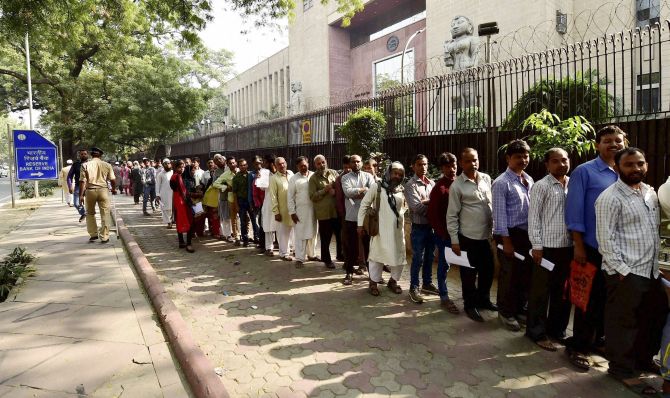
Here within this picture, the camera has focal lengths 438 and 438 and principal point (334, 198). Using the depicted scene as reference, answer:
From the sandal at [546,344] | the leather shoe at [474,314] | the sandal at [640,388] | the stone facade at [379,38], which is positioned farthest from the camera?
the stone facade at [379,38]

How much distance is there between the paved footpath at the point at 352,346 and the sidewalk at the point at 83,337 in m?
0.47

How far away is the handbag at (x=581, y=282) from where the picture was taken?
345 cm

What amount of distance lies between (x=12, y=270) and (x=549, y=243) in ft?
21.7

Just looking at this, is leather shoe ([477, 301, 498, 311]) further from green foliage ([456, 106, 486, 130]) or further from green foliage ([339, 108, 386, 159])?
green foliage ([339, 108, 386, 159])

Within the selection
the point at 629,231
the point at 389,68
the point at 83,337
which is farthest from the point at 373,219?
the point at 389,68

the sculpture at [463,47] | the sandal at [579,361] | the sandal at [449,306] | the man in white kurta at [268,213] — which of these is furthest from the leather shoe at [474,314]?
the sculpture at [463,47]

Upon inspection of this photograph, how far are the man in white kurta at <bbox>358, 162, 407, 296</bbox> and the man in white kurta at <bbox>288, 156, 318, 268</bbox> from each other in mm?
1619

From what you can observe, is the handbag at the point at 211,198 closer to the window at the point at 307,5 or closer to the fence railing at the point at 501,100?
the fence railing at the point at 501,100

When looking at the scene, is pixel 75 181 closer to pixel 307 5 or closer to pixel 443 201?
pixel 443 201

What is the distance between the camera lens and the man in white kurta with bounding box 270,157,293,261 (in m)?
7.08

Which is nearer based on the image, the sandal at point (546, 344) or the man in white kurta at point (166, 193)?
the sandal at point (546, 344)

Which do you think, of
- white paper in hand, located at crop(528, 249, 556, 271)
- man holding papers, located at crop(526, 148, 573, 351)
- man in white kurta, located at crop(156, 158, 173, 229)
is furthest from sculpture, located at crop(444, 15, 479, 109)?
white paper in hand, located at crop(528, 249, 556, 271)

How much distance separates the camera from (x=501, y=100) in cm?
720

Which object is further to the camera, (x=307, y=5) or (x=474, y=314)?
(x=307, y=5)
